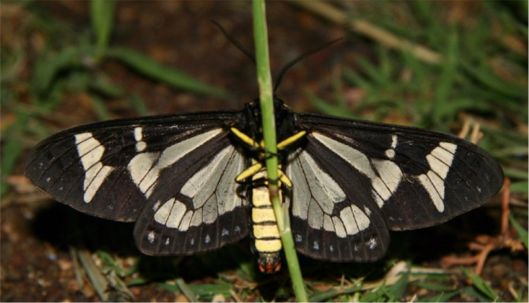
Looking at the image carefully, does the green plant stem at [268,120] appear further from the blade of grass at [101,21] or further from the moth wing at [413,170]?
the blade of grass at [101,21]

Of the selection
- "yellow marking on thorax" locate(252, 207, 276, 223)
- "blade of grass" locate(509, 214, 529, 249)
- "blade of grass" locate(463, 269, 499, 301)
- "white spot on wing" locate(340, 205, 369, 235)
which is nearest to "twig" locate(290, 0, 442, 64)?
"blade of grass" locate(509, 214, 529, 249)

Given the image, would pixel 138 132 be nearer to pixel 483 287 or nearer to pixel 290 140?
pixel 290 140

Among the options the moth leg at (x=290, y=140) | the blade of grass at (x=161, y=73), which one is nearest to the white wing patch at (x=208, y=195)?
the moth leg at (x=290, y=140)

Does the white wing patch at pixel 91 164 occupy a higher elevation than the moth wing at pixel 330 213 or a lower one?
higher

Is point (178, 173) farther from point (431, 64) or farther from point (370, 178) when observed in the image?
point (431, 64)

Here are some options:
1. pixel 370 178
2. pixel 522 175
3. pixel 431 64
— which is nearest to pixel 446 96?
pixel 431 64

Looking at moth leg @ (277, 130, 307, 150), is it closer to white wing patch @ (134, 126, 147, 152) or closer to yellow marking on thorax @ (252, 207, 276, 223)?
yellow marking on thorax @ (252, 207, 276, 223)

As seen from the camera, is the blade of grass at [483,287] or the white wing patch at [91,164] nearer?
the white wing patch at [91,164]
